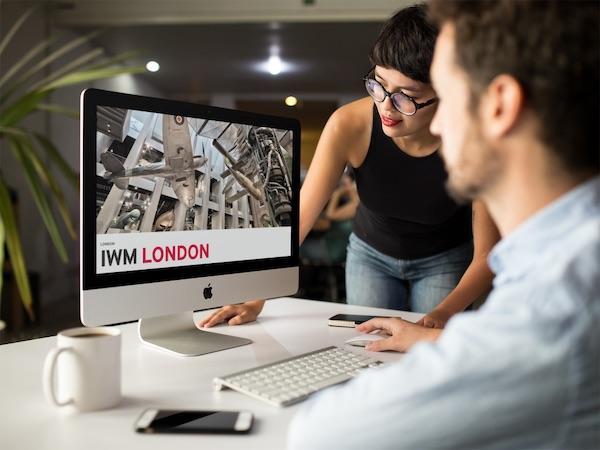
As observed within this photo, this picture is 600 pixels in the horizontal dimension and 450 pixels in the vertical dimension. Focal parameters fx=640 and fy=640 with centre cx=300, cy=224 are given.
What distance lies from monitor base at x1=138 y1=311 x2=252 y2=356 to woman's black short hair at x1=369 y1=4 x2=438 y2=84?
77 cm

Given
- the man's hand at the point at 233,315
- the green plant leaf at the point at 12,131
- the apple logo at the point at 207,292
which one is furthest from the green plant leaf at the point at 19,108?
the apple logo at the point at 207,292

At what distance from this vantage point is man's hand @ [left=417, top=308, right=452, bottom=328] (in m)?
1.52

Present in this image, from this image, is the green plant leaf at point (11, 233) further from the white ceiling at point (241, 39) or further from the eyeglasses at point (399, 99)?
the white ceiling at point (241, 39)

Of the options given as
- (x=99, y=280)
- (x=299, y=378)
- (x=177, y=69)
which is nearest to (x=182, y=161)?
(x=99, y=280)

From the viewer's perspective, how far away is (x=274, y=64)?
5680 millimetres

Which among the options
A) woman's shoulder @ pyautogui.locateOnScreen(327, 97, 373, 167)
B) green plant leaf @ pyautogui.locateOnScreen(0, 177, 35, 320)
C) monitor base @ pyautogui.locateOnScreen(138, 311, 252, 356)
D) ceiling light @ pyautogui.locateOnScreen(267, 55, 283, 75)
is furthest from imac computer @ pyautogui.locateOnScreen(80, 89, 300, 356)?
ceiling light @ pyautogui.locateOnScreen(267, 55, 283, 75)

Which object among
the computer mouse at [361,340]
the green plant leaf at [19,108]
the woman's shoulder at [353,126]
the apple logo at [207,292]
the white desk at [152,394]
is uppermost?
the green plant leaf at [19,108]

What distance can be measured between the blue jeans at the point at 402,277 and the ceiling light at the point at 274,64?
374 cm

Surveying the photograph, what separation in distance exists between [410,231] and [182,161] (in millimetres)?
957

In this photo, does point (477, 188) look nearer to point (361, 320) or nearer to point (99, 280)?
point (99, 280)

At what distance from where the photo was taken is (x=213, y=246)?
4.57 feet

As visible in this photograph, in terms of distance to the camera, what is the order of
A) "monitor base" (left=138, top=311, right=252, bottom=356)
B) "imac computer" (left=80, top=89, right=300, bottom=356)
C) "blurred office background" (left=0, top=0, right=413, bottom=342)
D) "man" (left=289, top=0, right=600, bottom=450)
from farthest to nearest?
"blurred office background" (left=0, top=0, right=413, bottom=342) < "monitor base" (left=138, top=311, right=252, bottom=356) < "imac computer" (left=80, top=89, right=300, bottom=356) < "man" (left=289, top=0, right=600, bottom=450)

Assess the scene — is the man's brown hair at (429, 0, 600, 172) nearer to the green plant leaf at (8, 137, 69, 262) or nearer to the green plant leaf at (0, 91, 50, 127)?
the green plant leaf at (8, 137, 69, 262)

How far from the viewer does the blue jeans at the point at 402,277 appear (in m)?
2.04
